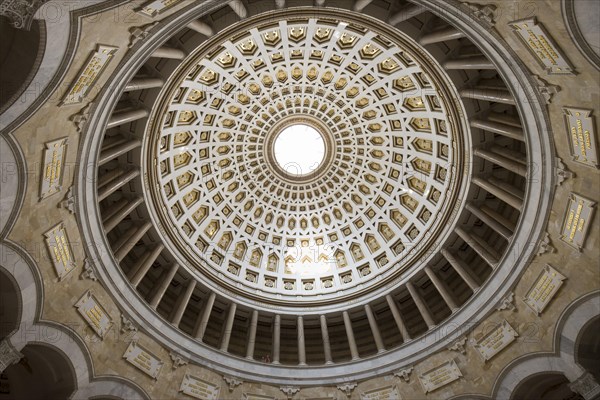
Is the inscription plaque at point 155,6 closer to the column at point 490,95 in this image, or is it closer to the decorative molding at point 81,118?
the decorative molding at point 81,118

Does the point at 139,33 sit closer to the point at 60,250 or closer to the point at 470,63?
the point at 60,250

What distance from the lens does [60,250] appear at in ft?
61.9

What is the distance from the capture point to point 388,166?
3306cm

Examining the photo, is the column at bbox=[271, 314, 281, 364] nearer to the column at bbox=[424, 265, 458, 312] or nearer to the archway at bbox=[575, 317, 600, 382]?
the column at bbox=[424, 265, 458, 312]

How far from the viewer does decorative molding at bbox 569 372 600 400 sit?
1769 cm

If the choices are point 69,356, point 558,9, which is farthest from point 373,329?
point 558,9

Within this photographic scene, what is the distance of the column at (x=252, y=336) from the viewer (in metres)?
25.8

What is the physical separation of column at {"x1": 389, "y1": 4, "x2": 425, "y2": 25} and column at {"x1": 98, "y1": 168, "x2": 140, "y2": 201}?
14667mm

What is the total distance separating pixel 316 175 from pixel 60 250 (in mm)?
20007

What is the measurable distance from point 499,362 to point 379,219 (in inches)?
550

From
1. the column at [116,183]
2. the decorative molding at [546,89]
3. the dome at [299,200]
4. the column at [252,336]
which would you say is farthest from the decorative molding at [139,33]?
the column at [252,336]

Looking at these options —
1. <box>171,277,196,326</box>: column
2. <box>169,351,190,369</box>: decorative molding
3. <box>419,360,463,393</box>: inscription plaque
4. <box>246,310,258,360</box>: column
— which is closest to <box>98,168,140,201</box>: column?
<box>171,277,196,326</box>: column

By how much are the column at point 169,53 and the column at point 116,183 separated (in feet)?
21.4

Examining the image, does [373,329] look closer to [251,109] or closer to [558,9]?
[251,109]
